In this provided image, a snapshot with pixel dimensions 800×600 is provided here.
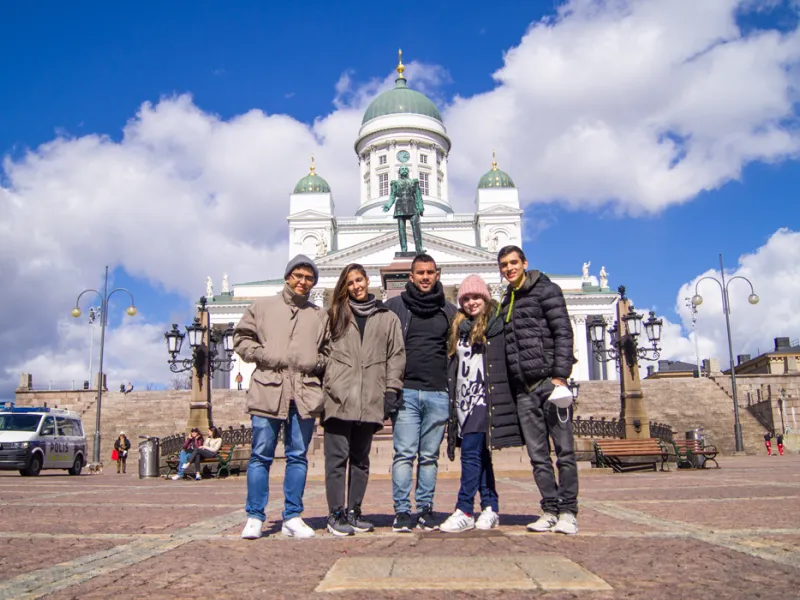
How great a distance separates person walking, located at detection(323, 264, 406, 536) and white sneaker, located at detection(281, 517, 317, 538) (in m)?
0.25

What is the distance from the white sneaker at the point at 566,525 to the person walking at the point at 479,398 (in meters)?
0.52

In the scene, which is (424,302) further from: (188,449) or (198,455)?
(188,449)

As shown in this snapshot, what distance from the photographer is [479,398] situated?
562cm

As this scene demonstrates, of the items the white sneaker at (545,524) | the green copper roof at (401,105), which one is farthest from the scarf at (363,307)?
the green copper roof at (401,105)

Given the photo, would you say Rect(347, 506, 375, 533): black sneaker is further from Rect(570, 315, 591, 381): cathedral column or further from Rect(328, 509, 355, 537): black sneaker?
Rect(570, 315, 591, 381): cathedral column

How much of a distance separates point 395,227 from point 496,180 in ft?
37.5

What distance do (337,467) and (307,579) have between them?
6.47 ft

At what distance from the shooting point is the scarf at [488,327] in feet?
18.6

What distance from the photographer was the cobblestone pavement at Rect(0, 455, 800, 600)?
3201mm

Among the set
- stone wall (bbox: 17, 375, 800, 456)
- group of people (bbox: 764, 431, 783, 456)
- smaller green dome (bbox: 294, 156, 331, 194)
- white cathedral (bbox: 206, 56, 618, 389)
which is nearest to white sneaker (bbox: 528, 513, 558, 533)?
group of people (bbox: 764, 431, 783, 456)

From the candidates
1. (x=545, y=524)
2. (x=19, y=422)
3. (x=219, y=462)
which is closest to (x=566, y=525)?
(x=545, y=524)

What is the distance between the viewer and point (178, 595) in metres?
3.14

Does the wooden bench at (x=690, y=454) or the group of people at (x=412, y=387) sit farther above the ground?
the group of people at (x=412, y=387)

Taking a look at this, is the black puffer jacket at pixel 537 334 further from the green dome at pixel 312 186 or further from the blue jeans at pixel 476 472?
the green dome at pixel 312 186
